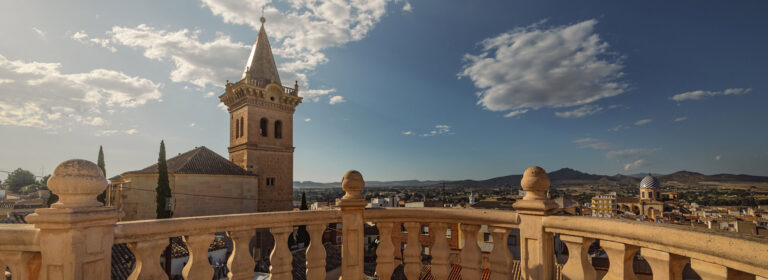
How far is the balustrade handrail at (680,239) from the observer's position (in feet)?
6.15

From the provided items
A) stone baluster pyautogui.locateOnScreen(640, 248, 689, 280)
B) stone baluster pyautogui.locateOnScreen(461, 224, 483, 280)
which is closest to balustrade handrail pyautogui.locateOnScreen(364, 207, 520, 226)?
stone baluster pyautogui.locateOnScreen(461, 224, 483, 280)

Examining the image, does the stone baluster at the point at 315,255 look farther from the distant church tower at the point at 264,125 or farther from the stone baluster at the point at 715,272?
the distant church tower at the point at 264,125

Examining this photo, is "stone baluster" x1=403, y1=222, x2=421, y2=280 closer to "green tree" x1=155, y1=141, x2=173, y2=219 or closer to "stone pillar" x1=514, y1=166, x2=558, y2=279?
"stone pillar" x1=514, y1=166, x2=558, y2=279

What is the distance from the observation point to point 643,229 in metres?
2.53

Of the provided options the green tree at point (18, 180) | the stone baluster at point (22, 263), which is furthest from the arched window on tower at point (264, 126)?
the green tree at point (18, 180)

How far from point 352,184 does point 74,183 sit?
232 centimetres

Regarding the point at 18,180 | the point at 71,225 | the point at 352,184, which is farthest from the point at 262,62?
the point at 18,180

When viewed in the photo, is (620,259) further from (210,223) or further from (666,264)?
(210,223)

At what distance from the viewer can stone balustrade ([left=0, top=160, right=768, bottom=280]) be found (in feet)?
7.77

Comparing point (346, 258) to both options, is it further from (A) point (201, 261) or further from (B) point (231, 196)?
(B) point (231, 196)

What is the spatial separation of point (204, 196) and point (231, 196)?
7.39 feet

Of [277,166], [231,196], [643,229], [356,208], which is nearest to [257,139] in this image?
[277,166]

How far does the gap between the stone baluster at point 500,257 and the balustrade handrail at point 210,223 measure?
1726 millimetres

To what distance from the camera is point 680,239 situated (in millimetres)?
2277
